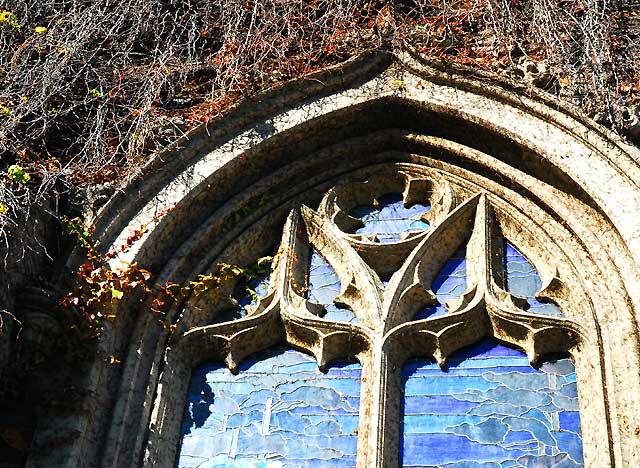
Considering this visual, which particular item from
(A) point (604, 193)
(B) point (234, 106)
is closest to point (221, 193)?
(B) point (234, 106)

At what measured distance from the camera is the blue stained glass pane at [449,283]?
683 cm

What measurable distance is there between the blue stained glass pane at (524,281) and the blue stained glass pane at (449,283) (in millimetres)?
270

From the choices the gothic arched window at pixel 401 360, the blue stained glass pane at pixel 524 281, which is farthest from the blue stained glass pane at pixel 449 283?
the blue stained glass pane at pixel 524 281

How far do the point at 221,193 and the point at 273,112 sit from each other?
0.63 metres

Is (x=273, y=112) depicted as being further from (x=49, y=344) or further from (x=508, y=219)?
(x=49, y=344)

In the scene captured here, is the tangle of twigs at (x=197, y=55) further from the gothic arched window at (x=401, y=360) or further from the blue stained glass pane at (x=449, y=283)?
the blue stained glass pane at (x=449, y=283)

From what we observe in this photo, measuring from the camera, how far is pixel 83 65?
7797 mm

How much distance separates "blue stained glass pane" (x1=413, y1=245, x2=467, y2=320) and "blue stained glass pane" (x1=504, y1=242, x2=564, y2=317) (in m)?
0.27

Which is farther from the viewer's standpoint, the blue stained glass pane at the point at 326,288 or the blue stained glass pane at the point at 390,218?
the blue stained glass pane at the point at 390,218

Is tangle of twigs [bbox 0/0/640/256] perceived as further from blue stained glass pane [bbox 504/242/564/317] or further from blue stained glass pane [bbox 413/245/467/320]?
blue stained glass pane [bbox 413/245/467/320]

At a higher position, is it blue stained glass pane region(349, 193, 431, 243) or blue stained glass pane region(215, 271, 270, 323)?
blue stained glass pane region(349, 193, 431, 243)

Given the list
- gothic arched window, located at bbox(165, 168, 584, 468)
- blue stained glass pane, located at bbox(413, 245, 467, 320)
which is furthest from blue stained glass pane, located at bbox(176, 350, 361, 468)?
blue stained glass pane, located at bbox(413, 245, 467, 320)

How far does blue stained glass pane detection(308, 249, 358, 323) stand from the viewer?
693 centimetres

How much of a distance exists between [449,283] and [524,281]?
17.7 inches
